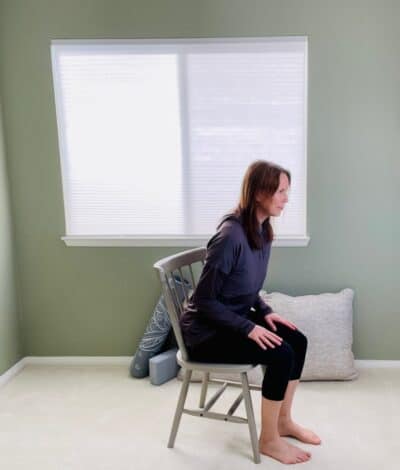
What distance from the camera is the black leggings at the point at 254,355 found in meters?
1.80

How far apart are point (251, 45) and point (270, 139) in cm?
52

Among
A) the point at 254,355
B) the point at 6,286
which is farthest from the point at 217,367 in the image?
the point at 6,286

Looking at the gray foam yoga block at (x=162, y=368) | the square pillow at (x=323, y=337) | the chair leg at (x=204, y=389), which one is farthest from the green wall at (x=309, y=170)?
the chair leg at (x=204, y=389)

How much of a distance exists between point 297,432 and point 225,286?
756 mm

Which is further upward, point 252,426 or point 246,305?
point 246,305

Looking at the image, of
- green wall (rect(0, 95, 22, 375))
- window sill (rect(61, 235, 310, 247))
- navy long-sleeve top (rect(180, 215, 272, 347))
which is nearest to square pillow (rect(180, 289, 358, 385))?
window sill (rect(61, 235, 310, 247))

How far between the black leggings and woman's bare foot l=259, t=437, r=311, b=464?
0.72 feet

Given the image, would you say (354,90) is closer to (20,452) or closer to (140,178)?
(140,178)

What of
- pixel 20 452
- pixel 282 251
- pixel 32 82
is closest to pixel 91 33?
pixel 32 82

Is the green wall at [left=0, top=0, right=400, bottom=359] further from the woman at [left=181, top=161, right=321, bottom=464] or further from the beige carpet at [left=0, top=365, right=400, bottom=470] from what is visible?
the woman at [left=181, top=161, right=321, bottom=464]

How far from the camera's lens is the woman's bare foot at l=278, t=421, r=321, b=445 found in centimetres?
199

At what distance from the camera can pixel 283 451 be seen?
1877 millimetres

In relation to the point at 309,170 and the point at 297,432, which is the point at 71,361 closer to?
the point at 297,432

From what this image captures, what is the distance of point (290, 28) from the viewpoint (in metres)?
2.48
